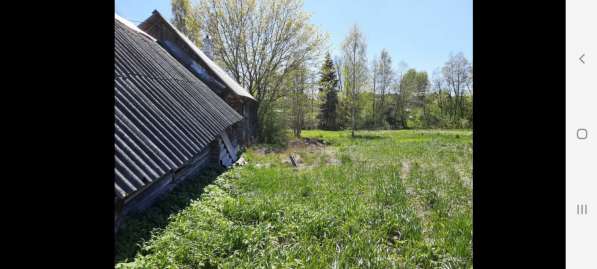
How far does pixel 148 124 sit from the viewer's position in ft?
15.8

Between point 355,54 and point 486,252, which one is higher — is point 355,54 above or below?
above

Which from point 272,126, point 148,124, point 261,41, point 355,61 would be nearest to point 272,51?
point 261,41

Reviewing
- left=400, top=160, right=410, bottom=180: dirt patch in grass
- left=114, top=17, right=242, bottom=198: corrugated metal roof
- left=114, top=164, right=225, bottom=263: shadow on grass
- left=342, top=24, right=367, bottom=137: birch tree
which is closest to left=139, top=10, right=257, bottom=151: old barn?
left=114, top=17, right=242, bottom=198: corrugated metal roof

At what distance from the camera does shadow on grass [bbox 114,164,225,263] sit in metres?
3.72

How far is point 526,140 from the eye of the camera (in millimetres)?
677

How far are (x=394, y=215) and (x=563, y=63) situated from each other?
574 centimetres

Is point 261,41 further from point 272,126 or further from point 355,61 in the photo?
point 355,61

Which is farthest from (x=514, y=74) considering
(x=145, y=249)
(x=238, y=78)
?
(x=238, y=78)

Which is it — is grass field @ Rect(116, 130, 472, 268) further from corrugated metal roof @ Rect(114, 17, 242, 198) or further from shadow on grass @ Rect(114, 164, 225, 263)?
corrugated metal roof @ Rect(114, 17, 242, 198)

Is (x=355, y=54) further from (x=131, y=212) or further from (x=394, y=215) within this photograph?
(x=131, y=212)

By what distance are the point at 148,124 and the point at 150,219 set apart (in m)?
1.37

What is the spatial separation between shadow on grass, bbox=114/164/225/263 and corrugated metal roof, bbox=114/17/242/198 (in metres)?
0.87
